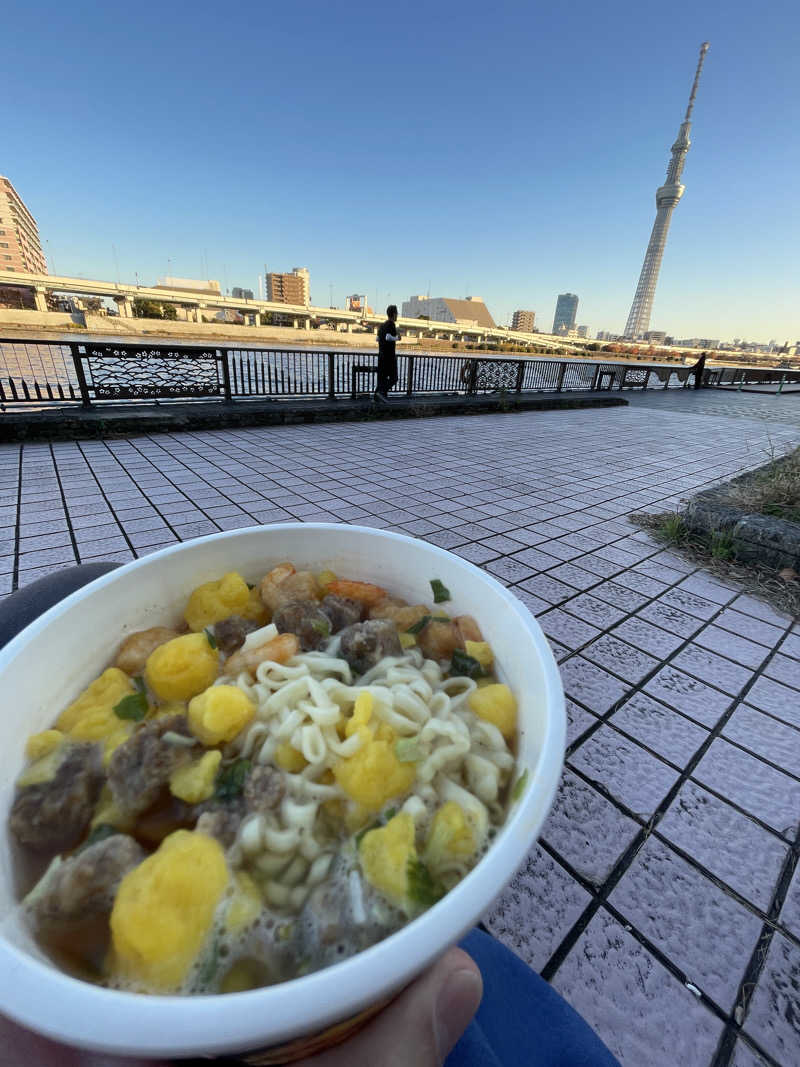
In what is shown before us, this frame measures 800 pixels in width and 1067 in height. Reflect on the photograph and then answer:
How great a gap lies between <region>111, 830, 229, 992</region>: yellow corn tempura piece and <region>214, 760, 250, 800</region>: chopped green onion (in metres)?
0.12

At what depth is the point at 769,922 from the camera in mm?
1370

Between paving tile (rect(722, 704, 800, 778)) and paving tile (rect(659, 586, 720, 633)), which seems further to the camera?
paving tile (rect(659, 586, 720, 633))

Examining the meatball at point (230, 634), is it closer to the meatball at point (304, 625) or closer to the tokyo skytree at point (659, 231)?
the meatball at point (304, 625)

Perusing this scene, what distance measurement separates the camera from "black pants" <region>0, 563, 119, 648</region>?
1321 millimetres

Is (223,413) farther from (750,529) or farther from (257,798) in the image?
(257,798)

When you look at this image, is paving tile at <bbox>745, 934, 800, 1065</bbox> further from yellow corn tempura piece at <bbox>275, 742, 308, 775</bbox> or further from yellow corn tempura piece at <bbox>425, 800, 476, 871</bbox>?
yellow corn tempura piece at <bbox>275, 742, 308, 775</bbox>

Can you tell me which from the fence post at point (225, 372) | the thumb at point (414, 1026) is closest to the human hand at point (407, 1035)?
the thumb at point (414, 1026)

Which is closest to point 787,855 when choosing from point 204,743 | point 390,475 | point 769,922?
point 769,922

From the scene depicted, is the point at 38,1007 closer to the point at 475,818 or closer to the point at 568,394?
the point at 475,818

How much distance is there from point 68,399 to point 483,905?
340 inches

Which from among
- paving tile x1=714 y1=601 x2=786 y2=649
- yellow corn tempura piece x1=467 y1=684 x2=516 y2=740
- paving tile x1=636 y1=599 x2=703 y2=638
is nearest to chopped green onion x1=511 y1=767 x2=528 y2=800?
yellow corn tempura piece x1=467 y1=684 x2=516 y2=740

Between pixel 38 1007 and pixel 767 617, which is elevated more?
pixel 38 1007

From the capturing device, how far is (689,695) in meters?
2.26

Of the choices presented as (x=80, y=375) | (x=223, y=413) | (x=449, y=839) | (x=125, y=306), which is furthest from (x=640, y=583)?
(x=125, y=306)
